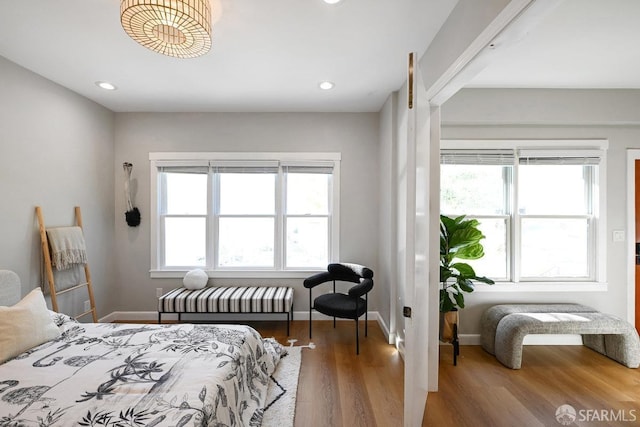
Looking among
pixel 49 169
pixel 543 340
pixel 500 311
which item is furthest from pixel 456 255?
pixel 49 169

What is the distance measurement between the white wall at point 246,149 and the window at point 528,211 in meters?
1.03

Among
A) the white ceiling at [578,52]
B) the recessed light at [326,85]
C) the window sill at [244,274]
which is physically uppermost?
the recessed light at [326,85]

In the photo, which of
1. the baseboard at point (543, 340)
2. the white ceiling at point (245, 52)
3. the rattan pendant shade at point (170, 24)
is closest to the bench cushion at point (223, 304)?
the baseboard at point (543, 340)

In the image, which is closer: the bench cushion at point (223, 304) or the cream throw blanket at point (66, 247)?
the cream throw blanket at point (66, 247)

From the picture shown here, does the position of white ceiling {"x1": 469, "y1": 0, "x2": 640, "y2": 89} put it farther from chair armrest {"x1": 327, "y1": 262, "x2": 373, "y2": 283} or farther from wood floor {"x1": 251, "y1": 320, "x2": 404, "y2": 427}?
wood floor {"x1": 251, "y1": 320, "x2": 404, "y2": 427}

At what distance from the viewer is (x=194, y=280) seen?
136 inches

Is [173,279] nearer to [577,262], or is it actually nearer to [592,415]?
[592,415]

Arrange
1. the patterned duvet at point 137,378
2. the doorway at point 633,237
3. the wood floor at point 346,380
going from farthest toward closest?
the doorway at point 633,237, the wood floor at point 346,380, the patterned duvet at point 137,378

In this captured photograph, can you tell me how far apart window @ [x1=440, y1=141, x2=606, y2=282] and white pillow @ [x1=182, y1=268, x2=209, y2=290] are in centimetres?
300

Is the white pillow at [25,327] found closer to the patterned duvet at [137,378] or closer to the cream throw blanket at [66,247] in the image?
the patterned duvet at [137,378]

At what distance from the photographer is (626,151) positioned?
296cm

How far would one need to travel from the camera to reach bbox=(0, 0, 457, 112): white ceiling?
180cm

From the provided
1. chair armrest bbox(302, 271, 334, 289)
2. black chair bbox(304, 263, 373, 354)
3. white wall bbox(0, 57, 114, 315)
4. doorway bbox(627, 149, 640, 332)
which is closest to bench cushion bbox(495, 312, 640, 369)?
doorway bbox(627, 149, 640, 332)

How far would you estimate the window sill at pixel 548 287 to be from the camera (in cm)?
296
